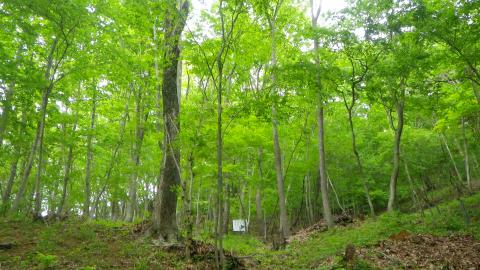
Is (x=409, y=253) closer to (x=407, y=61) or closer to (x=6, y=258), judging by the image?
(x=407, y=61)

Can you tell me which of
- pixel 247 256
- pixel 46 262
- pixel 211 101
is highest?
pixel 211 101

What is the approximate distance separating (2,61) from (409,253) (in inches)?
416

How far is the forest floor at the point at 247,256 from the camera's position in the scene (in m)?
6.73

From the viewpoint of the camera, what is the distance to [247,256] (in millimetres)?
8250

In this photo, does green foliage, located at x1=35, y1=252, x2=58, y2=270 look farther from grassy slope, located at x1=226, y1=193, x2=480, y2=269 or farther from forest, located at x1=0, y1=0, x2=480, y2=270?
grassy slope, located at x1=226, y1=193, x2=480, y2=269

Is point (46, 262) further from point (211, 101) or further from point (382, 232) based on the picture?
point (382, 232)

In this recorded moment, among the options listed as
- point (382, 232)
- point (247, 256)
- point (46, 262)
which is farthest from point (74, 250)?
point (382, 232)

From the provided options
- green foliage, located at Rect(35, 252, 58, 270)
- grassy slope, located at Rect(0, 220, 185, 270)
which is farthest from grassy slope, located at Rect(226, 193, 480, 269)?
green foliage, located at Rect(35, 252, 58, 270)

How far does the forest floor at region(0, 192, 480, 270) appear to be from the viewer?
6.73m

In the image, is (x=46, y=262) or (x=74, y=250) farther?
(x=74, y=250)

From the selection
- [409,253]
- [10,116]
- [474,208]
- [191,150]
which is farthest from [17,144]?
[474,208]

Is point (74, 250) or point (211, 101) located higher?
point (211, 101)

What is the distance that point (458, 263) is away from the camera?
21.4 feet

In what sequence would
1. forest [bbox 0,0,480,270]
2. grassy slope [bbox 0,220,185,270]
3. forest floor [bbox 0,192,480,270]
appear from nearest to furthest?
grassy slope [bbox 0,220,185,270]
forest floor [bbox 0,192,480,270]
forest [bbox 0,0,480,270]
